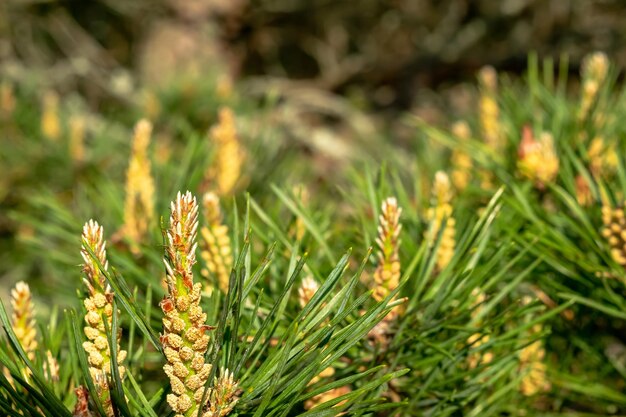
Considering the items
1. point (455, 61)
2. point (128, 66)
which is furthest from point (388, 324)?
point (128, 66)

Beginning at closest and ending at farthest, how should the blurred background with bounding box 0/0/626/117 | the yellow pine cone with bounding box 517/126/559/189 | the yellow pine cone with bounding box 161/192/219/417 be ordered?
the yellow pine cone with bounding box 161/192/219/417 < the yellow pine cone with bounding box 517/126/559/189 < the blurred background with bounding box 0/0/626/117

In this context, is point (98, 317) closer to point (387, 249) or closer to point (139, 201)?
point (387, 249)

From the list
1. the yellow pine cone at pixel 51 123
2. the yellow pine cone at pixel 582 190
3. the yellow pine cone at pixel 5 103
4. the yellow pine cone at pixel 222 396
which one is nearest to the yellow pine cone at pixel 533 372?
the yellow pine cone at pixel 582 190

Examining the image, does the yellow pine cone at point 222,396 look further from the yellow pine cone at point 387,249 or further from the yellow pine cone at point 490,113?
the yellow pine cone at point 490,113

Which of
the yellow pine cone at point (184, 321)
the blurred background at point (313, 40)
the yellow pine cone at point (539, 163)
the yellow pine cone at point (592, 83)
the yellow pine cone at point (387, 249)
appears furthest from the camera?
the blurred background at point (313, 40)

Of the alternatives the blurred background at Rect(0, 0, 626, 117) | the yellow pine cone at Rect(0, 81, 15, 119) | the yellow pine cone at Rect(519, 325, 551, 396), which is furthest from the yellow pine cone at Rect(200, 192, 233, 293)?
the blurred background at Rect(0, 0, 626, 117)

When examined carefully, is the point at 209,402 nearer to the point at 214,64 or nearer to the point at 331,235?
the point at 331,235

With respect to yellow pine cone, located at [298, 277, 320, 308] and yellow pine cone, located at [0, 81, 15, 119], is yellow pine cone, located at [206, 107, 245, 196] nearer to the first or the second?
yellow pine cone, located at [298, 277, 320, 308]
